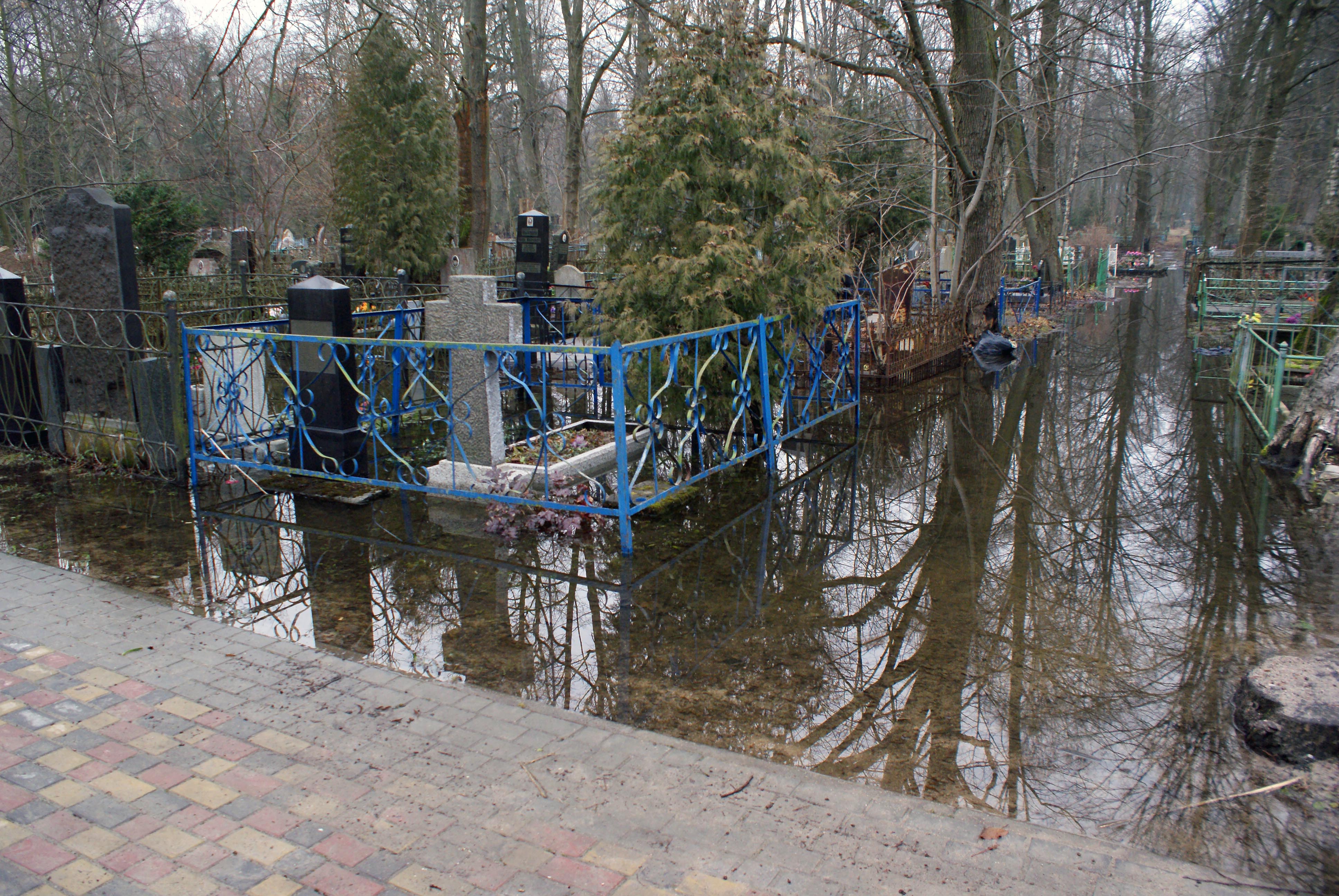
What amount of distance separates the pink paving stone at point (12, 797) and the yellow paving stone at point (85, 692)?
65cm

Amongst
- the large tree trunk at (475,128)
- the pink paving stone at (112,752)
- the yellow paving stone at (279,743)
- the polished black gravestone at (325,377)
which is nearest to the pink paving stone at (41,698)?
the pink paving stone at (112,752)

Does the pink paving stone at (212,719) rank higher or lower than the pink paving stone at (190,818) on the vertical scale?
higher

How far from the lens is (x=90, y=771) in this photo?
3.44 metres

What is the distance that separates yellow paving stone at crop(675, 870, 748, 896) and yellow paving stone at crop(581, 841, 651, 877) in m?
0.16

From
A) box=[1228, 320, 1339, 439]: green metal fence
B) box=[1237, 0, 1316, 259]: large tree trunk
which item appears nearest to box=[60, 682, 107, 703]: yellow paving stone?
box=[1228, 320, 1339, 439]: green metal fence

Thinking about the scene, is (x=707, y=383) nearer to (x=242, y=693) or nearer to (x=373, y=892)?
(x=242, y=693)

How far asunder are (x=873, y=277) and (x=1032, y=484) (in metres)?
8.90

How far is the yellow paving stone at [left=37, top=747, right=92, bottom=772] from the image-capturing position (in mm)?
3461

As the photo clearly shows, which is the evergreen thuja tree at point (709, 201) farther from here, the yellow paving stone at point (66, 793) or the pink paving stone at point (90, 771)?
the yellow paving stone at point (66, 793)

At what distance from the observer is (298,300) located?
7.31 metres

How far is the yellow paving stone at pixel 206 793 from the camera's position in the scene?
10.7 ft

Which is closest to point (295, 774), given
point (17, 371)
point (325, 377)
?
point (325, 377)

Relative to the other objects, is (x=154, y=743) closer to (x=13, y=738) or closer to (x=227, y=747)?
(x=227, y=747)

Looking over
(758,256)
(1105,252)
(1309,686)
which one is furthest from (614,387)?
(1105,252)
